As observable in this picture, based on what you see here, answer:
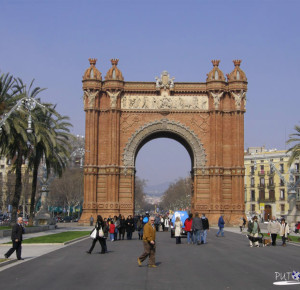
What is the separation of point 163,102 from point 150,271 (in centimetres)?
4015

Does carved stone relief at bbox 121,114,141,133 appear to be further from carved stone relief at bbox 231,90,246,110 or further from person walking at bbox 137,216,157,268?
person walking at bbox 137,216,157,268

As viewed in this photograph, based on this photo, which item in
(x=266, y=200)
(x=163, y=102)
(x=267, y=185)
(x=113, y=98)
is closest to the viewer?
(x=113, y=98)

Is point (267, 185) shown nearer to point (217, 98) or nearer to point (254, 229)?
point (217, 98)

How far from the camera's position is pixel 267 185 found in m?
95.6

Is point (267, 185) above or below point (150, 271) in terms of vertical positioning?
above

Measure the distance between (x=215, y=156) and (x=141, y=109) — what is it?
947 centimetres

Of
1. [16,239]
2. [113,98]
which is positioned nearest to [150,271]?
[16,239]

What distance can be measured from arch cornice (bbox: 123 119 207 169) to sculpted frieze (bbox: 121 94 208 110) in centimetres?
176

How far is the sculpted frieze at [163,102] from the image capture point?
54656 mm

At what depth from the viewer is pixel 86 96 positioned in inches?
2127

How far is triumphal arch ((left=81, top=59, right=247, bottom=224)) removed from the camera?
174 feet

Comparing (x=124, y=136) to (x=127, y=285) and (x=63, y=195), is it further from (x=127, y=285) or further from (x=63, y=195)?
(x=127, y=285)

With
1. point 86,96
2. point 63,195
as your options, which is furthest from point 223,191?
point 63,195

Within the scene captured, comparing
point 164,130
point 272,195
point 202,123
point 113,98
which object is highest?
point 113,98
